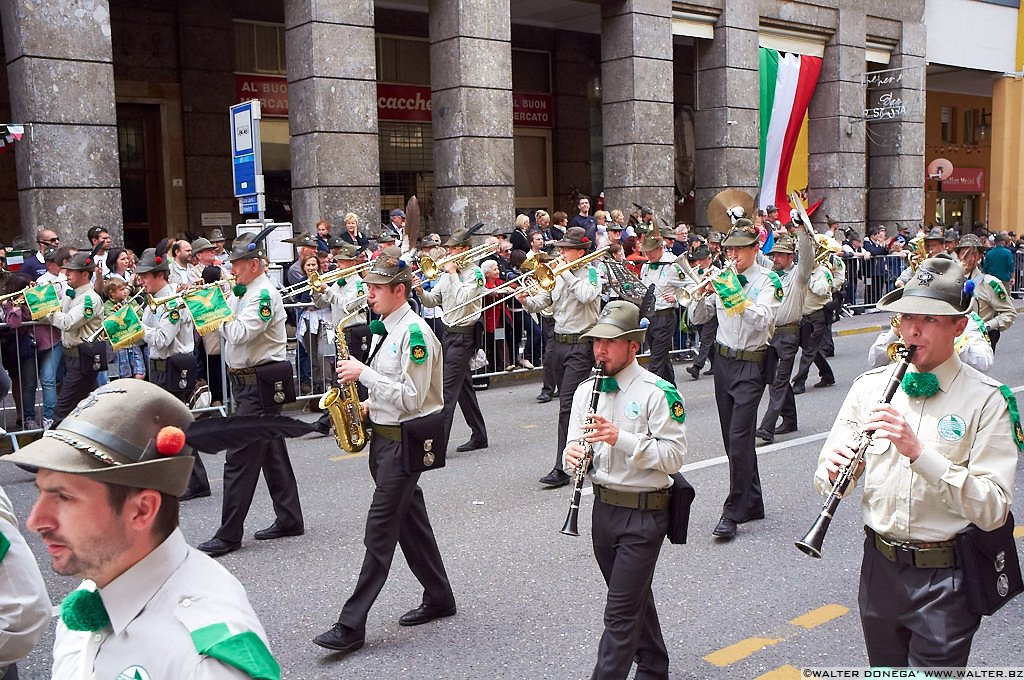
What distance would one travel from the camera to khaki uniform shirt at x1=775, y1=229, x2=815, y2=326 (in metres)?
9.21

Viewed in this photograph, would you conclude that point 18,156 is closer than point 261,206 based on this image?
No

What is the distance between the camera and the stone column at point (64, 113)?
1386 centimetres

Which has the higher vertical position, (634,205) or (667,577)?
(634,205)

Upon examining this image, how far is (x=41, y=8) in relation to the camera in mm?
13836

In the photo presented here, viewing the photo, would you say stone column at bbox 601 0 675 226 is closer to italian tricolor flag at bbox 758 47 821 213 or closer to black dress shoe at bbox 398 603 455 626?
italian tricolor flag at bbox 758 47 821 213

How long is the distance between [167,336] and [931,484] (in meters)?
7.68

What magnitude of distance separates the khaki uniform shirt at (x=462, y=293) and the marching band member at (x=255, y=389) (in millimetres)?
2856

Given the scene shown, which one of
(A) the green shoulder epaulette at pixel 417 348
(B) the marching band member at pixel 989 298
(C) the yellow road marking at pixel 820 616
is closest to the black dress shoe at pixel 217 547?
(A) the green shoulder epaulette at pixel 417 348

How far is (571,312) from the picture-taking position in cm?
988

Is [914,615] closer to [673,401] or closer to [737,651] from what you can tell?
[673,401]

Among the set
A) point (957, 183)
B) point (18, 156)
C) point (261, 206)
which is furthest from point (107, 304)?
point (957, 183)

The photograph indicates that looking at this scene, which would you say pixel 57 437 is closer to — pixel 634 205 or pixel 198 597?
pixel 198 597

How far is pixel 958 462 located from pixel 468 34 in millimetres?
15419

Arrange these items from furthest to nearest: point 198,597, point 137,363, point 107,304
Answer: point 137,363
point 107,304
point 198,597
